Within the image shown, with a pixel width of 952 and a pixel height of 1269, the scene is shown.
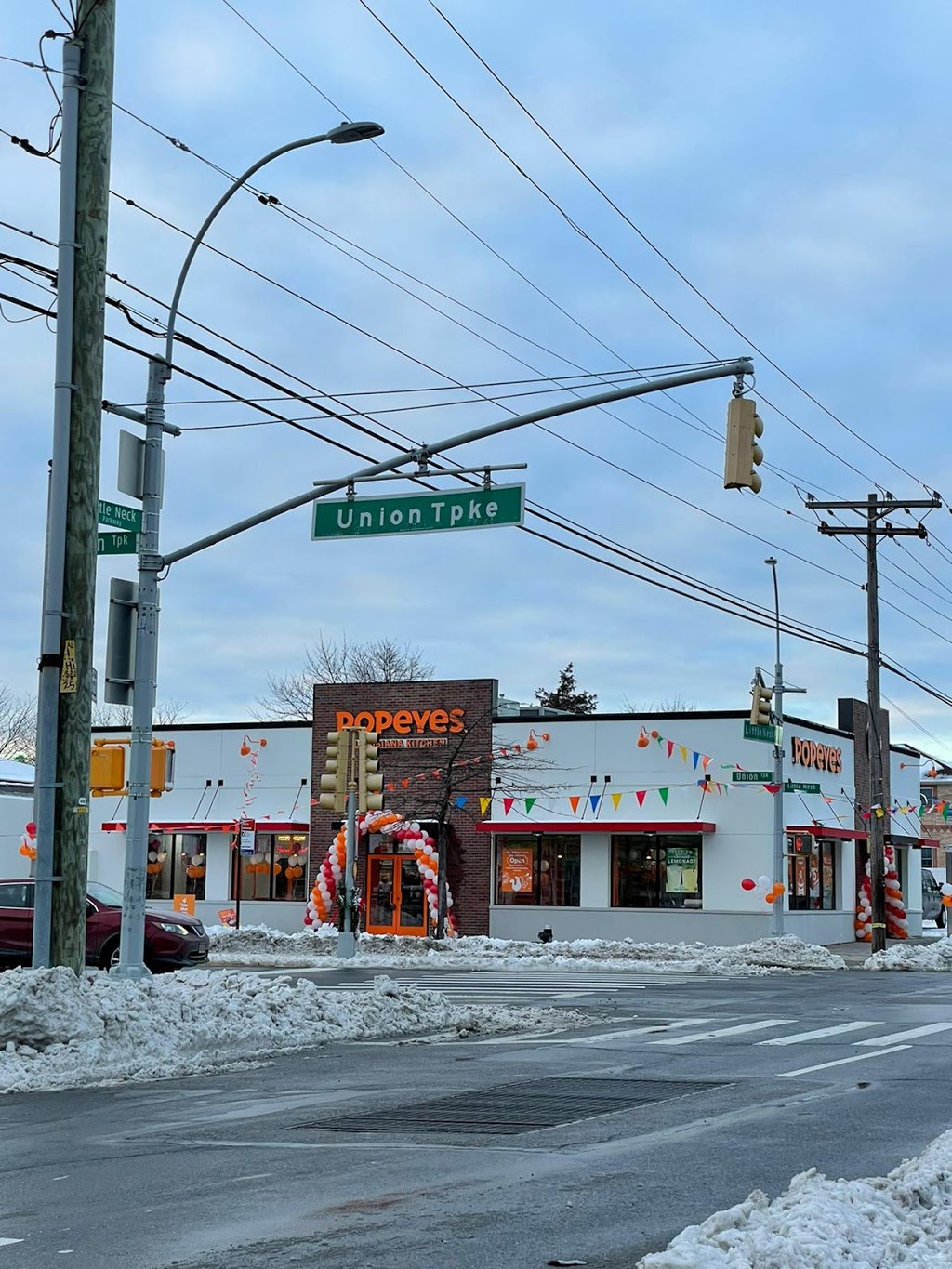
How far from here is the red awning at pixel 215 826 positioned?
44969 millimetres

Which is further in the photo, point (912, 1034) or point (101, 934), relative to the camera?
point (101, 934)

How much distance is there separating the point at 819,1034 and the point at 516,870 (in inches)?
960

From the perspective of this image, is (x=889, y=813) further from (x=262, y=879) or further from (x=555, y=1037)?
(x=555, y=1037)

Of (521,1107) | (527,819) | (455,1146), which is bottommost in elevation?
(521,1107)

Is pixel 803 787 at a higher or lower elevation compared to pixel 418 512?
lower

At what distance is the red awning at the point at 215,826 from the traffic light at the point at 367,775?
1568 centimetres

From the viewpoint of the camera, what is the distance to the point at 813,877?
4391 centimetres

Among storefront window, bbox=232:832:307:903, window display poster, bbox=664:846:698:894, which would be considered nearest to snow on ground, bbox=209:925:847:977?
window display poster, bbox=664:846:698:894

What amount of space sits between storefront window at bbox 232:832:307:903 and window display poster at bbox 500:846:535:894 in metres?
6.03

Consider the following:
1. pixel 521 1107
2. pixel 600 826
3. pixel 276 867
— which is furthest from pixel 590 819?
pixel 521 1107

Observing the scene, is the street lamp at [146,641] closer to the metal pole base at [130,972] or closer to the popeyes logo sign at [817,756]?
the metal pole base at [130,972]

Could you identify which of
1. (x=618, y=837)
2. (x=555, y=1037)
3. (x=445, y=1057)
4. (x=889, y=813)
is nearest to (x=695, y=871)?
(x=618, y=837)

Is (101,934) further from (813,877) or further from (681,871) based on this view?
(813,877)

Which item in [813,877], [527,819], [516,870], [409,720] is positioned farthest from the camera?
[409,720]
